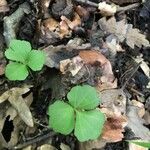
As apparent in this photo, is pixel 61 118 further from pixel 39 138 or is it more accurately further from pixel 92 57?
pixel 92 57

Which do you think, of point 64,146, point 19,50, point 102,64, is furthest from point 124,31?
point 64,146

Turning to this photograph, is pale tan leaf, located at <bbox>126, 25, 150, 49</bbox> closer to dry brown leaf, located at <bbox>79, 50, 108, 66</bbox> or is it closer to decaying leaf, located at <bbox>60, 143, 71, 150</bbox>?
dry brown leaf, located at <bbox>79, 50, 108, 66</bbox>

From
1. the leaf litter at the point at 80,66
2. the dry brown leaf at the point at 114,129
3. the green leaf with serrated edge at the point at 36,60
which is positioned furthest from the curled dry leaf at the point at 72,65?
the dry brown leaf at the point at 114,129

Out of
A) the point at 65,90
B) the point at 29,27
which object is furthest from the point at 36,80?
the point at 29,27

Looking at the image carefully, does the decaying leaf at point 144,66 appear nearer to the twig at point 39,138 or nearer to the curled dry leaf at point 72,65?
the curled dry leaf at point 72,65

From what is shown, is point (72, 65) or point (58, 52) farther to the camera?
point (58, 52)

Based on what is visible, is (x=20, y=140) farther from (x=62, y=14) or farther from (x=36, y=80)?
(x=62, y=14)

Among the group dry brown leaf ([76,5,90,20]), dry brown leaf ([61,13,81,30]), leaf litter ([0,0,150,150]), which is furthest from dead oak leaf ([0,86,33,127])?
dry brown leaf ([76,5,90,20])
